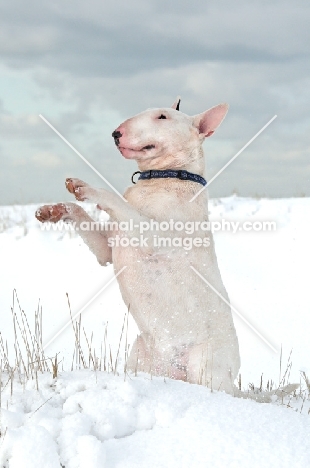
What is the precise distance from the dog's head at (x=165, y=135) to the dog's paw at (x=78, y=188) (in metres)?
0.47

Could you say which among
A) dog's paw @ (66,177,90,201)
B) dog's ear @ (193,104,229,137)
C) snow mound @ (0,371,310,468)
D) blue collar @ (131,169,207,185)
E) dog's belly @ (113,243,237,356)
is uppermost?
dog's ear @ (193,104,229,137)

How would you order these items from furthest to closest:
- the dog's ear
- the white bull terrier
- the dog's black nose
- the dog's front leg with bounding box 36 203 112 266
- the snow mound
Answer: the dog's ear < the dog's black nose < the dog's front leg with bounding box 36 203 112 266 < the white bull terrier < the snow mound

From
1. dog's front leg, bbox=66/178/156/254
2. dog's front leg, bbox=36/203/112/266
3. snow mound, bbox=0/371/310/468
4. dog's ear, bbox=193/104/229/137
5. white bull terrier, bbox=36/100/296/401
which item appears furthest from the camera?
dog's ear, bbox=193/104/229/137

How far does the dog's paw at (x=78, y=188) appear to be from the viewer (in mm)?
4303

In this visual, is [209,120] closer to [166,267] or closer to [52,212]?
[166,267]

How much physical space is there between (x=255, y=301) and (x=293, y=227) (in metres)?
3.24

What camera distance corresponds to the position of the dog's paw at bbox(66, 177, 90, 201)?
4.30 m

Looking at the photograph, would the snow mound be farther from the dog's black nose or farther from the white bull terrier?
the dog's black nose

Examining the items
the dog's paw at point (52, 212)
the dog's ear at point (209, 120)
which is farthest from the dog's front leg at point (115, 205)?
the dog's ear at point (209, 120)

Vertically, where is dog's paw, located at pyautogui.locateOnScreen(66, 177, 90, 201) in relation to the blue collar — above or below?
below

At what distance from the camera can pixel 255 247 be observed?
12.8m

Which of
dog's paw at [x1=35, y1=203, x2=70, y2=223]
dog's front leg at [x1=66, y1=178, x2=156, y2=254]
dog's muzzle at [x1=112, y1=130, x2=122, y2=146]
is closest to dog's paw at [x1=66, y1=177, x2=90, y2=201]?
dog's front leg at [x1=66, y1=178, x2=156, y2=254]

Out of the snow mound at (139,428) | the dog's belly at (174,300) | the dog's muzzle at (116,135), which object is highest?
the dog's muzzle at (116,135)

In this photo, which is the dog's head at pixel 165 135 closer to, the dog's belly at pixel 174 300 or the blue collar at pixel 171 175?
the blue collar at pixel 171 175
